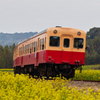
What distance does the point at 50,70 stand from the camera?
1639 cm

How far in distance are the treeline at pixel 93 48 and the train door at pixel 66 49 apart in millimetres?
68876

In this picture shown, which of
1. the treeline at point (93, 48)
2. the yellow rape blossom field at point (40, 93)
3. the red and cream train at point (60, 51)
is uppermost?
the treeline at point (93, 48)

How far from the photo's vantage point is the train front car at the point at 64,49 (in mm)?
15719

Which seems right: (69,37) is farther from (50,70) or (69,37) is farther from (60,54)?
(50,70)

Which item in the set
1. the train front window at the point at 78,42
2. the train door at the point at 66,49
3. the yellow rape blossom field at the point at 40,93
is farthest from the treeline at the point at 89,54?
the yellow rape blossom field at the point at 40,93

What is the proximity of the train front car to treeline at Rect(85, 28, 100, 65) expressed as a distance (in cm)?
6844

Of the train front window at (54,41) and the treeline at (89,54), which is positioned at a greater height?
the treeline at (89,54)

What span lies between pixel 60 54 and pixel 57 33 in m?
1.24

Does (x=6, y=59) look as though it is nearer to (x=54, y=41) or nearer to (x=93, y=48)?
(x=93, y=48)

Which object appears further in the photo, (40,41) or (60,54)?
(40,41)

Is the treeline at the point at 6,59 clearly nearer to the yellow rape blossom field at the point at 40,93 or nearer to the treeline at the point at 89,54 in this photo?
the treeline at the point at 89,54

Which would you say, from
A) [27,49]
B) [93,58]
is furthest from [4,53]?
[27,49]

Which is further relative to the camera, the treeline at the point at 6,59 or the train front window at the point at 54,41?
the treeline at the point at 6,59

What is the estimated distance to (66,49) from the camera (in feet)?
52.6
